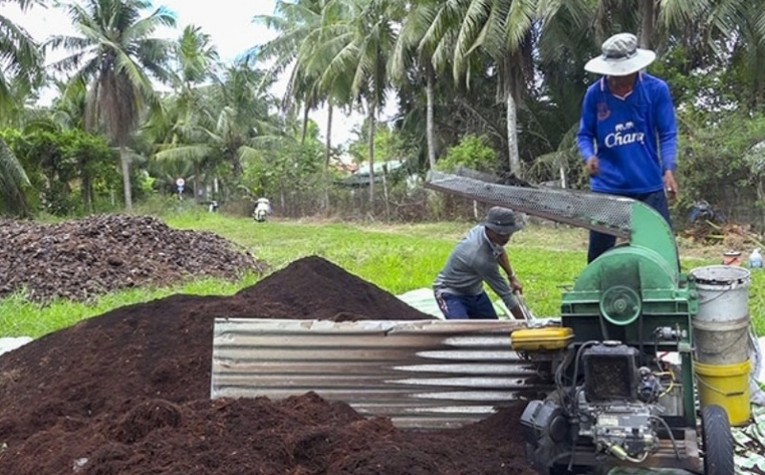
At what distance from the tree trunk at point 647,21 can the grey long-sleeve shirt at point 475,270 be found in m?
11.1

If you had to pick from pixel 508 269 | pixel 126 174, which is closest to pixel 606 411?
pixel 508 269

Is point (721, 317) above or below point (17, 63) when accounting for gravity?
below

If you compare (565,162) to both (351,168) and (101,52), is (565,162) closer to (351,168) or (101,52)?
(101,52)

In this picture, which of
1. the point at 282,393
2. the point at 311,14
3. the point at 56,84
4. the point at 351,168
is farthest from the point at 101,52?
the point at 282,393

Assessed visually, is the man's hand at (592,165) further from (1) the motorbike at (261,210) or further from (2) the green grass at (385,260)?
(1) the motorbike at (261,210)

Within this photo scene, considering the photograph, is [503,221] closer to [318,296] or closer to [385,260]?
[318,296]

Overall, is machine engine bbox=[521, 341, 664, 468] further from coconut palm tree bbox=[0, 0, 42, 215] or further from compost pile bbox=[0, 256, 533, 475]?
coconut palm tree bbox=[0, 0, 42, 215]

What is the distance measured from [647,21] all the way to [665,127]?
1182cm

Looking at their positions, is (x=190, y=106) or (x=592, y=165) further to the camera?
(x=190, y=106)

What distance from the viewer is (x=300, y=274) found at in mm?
5992

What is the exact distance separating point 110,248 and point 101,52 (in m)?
18.8

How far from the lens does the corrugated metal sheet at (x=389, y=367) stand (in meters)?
3.77

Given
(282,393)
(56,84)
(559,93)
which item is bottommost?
(282,393)

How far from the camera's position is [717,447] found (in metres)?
2.78
